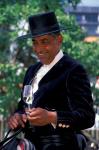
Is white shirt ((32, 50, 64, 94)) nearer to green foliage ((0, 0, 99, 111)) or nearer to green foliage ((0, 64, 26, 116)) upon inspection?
green foliage ((0, 0, 99, 111))

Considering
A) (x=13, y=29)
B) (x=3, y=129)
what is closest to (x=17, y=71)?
(x=13, y=29)

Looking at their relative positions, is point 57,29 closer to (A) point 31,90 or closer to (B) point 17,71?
(A) point 31,90

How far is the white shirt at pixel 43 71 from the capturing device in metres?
3.21

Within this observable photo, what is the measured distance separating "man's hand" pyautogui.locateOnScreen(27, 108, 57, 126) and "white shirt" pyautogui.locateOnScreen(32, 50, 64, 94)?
28cm

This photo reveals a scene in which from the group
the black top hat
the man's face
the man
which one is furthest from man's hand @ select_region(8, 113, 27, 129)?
the black top hat

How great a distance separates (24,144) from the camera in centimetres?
305

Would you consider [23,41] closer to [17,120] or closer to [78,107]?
[17,120]

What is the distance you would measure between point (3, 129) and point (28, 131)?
1230 centimetres

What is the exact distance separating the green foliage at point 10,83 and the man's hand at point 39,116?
28.3 feet

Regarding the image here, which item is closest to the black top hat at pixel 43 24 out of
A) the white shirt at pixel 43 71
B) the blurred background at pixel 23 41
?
the white shirt at pixel 43 71

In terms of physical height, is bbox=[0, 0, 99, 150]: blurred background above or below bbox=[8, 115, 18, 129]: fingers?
above

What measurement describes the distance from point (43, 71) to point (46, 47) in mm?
163

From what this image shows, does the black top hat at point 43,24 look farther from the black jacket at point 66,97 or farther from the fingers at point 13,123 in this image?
the fingers at point 13,123

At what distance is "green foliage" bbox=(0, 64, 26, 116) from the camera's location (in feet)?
38.5
